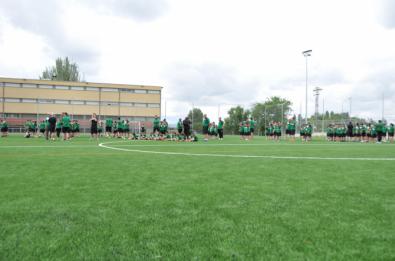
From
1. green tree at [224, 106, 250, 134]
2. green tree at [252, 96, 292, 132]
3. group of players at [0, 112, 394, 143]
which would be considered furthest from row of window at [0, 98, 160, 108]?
group of players at [0, 112, 394, 143]

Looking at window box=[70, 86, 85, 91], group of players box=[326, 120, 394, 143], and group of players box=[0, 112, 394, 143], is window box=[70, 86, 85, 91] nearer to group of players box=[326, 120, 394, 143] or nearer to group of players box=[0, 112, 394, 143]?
group of players box=[0, 112, 394, 143]

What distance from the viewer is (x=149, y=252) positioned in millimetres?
2572

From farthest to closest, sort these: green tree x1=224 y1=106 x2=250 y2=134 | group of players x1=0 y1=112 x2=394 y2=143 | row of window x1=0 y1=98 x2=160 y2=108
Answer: green tree x1=224 y1=106 x2=250 y2=134, row of window x1=0 y1=98 x2=160 y2=108, group of players x1=0 y1=112 x2=394 y2=143

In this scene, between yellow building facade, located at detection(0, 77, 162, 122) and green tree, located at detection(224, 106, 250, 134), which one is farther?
green tree, located at detection(224, 106, 250, 134)

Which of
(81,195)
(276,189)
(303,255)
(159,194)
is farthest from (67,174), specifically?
(303,255)

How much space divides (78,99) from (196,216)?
182ft

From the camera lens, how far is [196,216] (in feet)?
11.4

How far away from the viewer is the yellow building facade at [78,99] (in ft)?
170

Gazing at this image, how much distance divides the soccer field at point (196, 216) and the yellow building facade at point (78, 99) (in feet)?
161

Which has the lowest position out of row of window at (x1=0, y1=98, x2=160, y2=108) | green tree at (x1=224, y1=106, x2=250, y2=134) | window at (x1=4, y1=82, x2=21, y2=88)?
green tree at (x1=224, y1=106, x2=250, y2=134)

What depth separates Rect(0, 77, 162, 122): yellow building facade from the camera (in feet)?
170

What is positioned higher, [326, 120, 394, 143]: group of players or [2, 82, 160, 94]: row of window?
[2, 82, 160, 94]: row of window

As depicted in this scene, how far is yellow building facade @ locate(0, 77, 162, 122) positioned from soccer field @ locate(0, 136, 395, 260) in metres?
49.1

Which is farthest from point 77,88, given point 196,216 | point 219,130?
point 196,216
